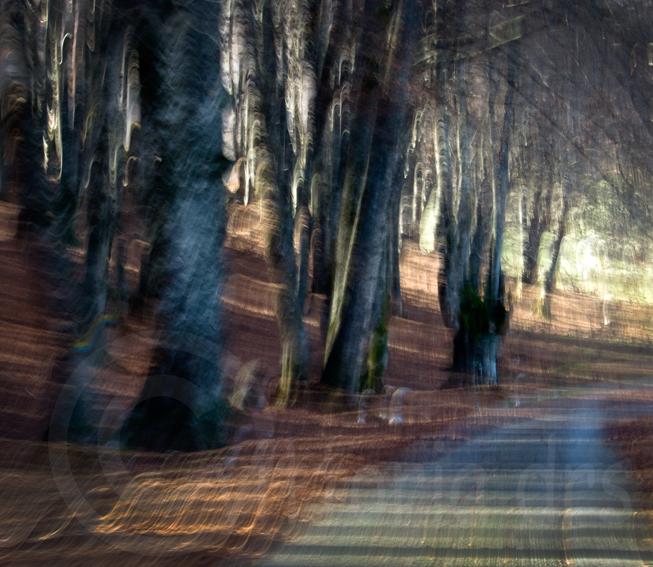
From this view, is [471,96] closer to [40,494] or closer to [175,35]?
[175,35]

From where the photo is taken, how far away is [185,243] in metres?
10.8

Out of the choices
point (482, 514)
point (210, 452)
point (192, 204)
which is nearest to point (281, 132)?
point (192, 204)

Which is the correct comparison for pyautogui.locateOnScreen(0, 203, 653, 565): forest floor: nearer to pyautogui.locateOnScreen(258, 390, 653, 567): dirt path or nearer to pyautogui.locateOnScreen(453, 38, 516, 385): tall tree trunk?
pyautogui.locateOnScreen(258, 390, 653, 567): dirt path

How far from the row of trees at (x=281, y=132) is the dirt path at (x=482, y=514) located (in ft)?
6.24

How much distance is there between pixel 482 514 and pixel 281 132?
8.22 metres

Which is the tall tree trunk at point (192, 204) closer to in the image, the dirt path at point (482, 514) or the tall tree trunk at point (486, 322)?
the dirt path at point (482, 514)

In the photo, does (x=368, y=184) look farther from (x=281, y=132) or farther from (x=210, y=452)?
(x=210, y=452)

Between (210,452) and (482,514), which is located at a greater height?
(210,452)

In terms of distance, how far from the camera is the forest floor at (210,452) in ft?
25.3

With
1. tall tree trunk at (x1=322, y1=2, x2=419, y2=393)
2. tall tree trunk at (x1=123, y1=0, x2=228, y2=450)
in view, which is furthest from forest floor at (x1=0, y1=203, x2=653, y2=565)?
tall tree trunk at (x1=322, y1=2, x2=419, y2=393)

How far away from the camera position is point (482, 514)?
9.12 m

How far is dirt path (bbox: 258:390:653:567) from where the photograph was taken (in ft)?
25.2

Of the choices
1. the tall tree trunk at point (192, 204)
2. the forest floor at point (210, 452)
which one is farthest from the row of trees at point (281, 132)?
the forest floor at point (210, 452)

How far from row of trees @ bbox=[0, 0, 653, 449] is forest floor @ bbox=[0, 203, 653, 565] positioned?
495 mm
